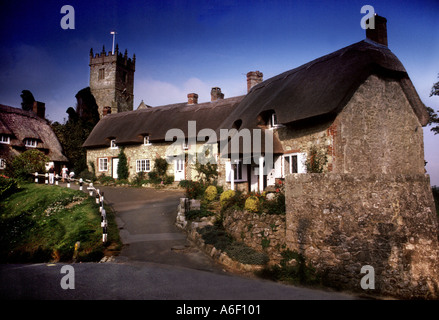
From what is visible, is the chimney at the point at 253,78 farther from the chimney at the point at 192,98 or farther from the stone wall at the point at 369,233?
the stone wall at the point at 369,233

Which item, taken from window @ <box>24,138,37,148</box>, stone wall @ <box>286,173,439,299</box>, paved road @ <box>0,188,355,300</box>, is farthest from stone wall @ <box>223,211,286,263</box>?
window @ <box>24,138,37,148</box>

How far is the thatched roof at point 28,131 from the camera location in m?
25.3

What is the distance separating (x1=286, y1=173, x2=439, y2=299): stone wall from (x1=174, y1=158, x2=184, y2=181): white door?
1581cm

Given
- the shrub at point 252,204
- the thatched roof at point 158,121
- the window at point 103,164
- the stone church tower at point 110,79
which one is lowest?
the shrub at point 252,204

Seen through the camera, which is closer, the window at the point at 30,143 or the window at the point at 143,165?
the window at the point at 143,165

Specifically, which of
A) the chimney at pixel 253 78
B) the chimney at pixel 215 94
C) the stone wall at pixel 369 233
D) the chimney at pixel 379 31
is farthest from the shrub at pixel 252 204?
the chimney at pixel 215 94

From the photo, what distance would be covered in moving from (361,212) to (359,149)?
4.62 meters

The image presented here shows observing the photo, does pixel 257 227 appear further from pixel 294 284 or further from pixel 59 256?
pixel 59 256

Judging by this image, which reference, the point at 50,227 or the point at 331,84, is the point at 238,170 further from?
the point at 50,227

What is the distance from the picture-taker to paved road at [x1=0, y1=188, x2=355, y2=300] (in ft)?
17.3

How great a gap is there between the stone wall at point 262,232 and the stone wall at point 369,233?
52cm

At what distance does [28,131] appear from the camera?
88.3 feet

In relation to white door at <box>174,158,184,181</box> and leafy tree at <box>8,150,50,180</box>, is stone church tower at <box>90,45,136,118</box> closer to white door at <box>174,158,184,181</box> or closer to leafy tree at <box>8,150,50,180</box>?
leafy tree at <box>8,150,50,180</box>

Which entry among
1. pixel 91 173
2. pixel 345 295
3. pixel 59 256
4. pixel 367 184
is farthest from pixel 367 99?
pixel 91 173
